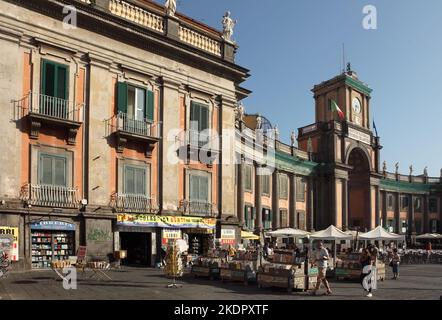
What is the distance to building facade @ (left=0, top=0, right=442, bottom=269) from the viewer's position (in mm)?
20812

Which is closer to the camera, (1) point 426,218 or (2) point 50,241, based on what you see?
(2) point 50,241

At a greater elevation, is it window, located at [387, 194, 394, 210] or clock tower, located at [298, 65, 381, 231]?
clock tower, located at [298, 65, 381, 231]

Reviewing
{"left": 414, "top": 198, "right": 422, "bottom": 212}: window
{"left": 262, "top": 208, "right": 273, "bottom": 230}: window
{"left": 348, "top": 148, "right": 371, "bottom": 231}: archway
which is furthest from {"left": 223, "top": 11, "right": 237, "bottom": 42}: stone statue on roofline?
{"left": 414, "top": 198, "right": 422, "bottom": 212}: window

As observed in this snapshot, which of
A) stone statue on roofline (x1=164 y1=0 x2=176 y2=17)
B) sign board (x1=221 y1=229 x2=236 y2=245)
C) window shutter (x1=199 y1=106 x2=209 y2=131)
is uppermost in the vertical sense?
stone statue on roofline (x1=164 y1=0 x2=176 y2=17)

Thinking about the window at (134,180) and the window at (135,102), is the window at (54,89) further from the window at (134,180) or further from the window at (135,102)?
the window at (134,180)

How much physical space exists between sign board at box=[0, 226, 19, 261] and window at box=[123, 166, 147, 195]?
561 centimetres

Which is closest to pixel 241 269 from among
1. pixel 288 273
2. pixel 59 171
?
pixel 288 273

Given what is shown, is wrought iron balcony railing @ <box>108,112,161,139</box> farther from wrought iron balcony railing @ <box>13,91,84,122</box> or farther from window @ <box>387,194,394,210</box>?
window @ <box>387,194,394,210</box>

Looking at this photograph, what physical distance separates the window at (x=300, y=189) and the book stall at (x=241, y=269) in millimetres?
33094

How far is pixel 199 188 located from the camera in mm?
27469

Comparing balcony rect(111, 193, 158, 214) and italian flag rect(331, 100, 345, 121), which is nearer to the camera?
balcony rect(111, 193, 158, 214)

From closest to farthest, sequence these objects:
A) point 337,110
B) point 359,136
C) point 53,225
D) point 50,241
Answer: point 53,225 → point 50,241 → point 337,110 → point 359,136

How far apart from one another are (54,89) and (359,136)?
46.1 m

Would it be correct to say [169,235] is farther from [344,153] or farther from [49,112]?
[344,153]
